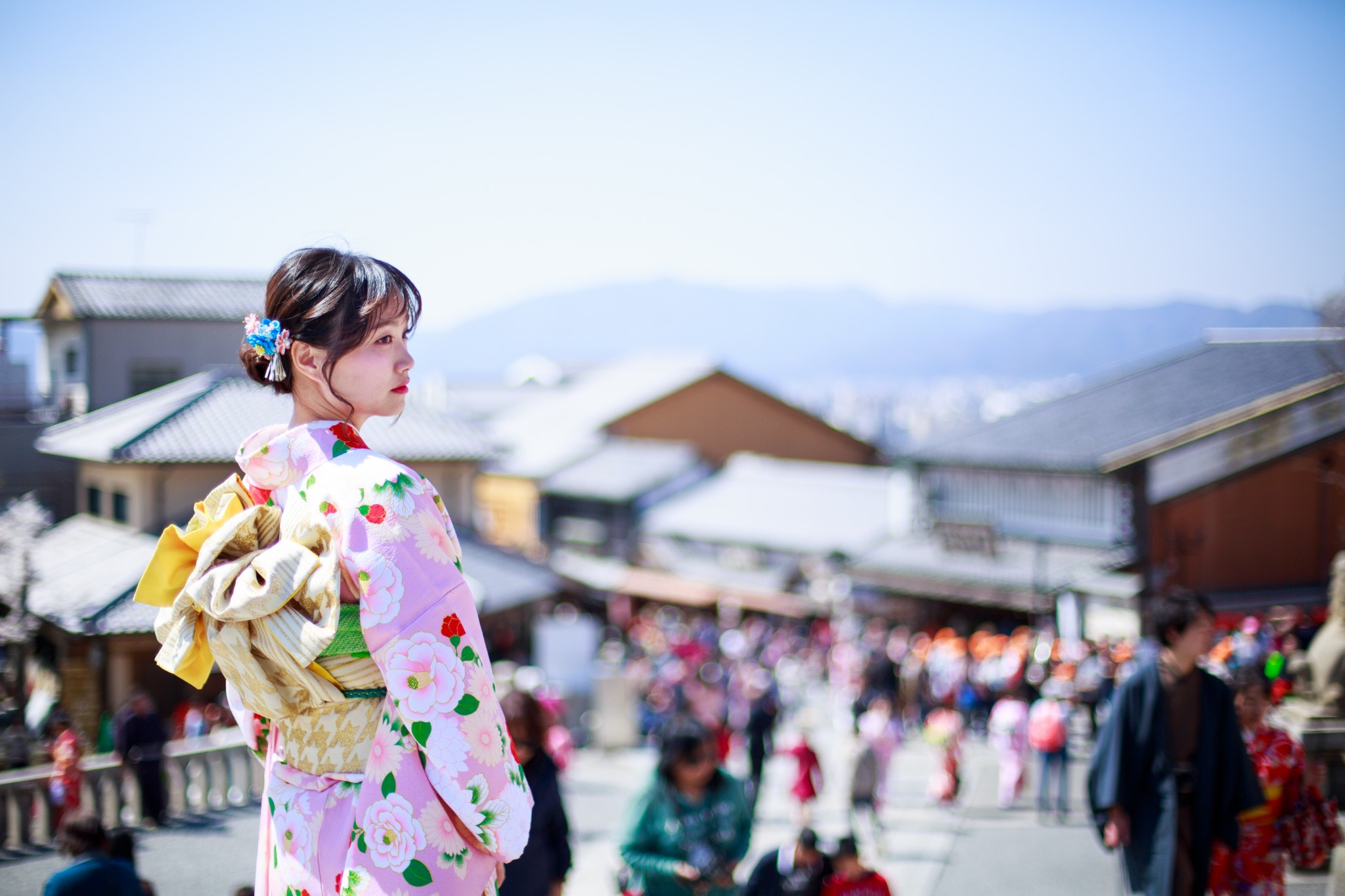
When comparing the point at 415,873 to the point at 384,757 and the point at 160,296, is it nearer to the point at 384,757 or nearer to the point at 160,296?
the point at 384,757

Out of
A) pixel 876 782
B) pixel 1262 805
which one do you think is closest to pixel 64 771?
pixel 1262 805

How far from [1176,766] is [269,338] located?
11.7ft

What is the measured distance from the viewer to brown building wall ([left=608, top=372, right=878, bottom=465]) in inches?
1225

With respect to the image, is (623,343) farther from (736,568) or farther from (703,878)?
(703,878)

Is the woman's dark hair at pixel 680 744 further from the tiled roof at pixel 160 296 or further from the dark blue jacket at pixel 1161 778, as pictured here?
the tiled roof at pixel 160 296

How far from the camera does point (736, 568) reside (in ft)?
76.0

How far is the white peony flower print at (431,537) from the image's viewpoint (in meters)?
1.78

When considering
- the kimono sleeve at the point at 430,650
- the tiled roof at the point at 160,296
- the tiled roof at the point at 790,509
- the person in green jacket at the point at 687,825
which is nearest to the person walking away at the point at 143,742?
the tiled roof at the point at 160,296

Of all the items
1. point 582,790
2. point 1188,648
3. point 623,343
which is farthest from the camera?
point 623,343

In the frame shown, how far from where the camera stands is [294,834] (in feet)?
6.31

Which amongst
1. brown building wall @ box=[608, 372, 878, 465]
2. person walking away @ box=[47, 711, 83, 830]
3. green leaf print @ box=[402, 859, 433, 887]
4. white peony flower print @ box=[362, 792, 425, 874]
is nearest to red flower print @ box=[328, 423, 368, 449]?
white peony flower print @ box=[362, 792, 425, 874]

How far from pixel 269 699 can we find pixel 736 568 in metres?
21.5

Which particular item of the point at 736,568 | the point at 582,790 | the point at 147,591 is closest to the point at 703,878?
the point at 147,591

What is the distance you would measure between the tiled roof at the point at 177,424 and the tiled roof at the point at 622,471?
2145cm
